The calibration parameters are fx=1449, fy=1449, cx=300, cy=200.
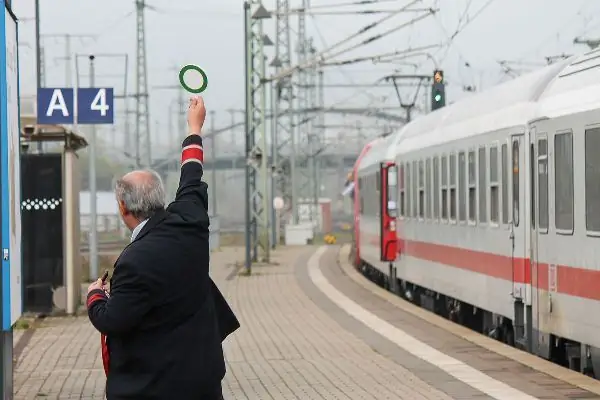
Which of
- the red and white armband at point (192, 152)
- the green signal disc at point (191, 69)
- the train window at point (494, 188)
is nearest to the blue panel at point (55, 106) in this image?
the train window at point (494, 188)


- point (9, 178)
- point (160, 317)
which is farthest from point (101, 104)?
point (160, 317)

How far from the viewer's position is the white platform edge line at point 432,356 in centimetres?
1240

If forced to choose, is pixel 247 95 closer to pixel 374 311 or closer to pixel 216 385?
pixel 374 311

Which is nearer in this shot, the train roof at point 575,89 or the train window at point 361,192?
the train roof at point 575,89

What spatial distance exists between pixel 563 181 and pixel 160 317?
25.9ft

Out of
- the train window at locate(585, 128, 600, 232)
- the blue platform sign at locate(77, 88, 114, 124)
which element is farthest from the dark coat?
the blue platform sign at locate(77, 88, 114, 124)

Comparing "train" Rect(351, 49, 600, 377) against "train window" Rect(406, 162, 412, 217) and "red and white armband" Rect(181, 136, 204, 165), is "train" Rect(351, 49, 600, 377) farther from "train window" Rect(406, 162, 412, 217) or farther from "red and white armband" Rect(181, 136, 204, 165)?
"red and white armband" Rect(181, 136, 204, 165)

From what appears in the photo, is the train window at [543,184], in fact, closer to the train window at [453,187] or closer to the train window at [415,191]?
the train window at [453,187]

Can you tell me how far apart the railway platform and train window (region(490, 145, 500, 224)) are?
150 centimetres

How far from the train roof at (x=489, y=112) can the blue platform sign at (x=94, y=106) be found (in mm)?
4890

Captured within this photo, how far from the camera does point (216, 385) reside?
6.08 metres

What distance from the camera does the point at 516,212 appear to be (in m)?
15.5

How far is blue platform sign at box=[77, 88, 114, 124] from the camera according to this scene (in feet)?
69.3

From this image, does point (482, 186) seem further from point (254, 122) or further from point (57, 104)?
point (254, 122)
